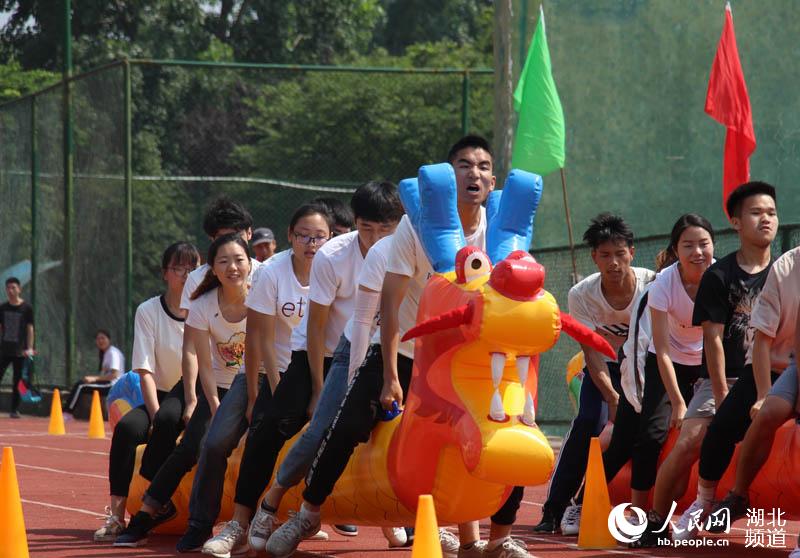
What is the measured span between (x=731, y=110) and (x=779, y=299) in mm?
7767

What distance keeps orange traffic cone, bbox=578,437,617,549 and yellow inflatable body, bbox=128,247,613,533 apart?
5.22 ft

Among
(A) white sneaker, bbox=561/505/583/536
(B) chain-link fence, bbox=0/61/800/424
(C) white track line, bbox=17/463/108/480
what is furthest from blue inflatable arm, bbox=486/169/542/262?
(C) white track line, bbox=17/463/108/480

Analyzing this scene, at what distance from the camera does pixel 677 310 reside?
28.5 ft

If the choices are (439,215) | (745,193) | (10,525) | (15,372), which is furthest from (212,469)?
(15,372)

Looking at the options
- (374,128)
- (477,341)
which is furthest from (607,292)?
(374,128)

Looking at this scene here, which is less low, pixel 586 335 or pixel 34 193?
pixel 34 193

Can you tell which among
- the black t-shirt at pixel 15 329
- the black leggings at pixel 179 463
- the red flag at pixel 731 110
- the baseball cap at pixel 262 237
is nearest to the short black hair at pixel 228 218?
the baseball cap at pixel 262 237

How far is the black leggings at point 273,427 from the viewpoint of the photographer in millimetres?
7871

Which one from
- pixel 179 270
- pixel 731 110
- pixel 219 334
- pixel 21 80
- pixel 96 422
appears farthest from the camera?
pixel 21 80

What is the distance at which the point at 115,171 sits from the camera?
20359mm

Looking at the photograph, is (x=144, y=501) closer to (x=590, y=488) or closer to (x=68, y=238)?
(x=590, y=488)

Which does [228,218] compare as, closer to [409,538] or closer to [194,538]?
[194,538]

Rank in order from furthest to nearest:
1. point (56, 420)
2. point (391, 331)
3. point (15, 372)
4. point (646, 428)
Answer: point (15, 372)
point (56, 420)
point (646, 428)
point (391, 331)

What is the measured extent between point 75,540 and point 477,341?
3.60 metres
